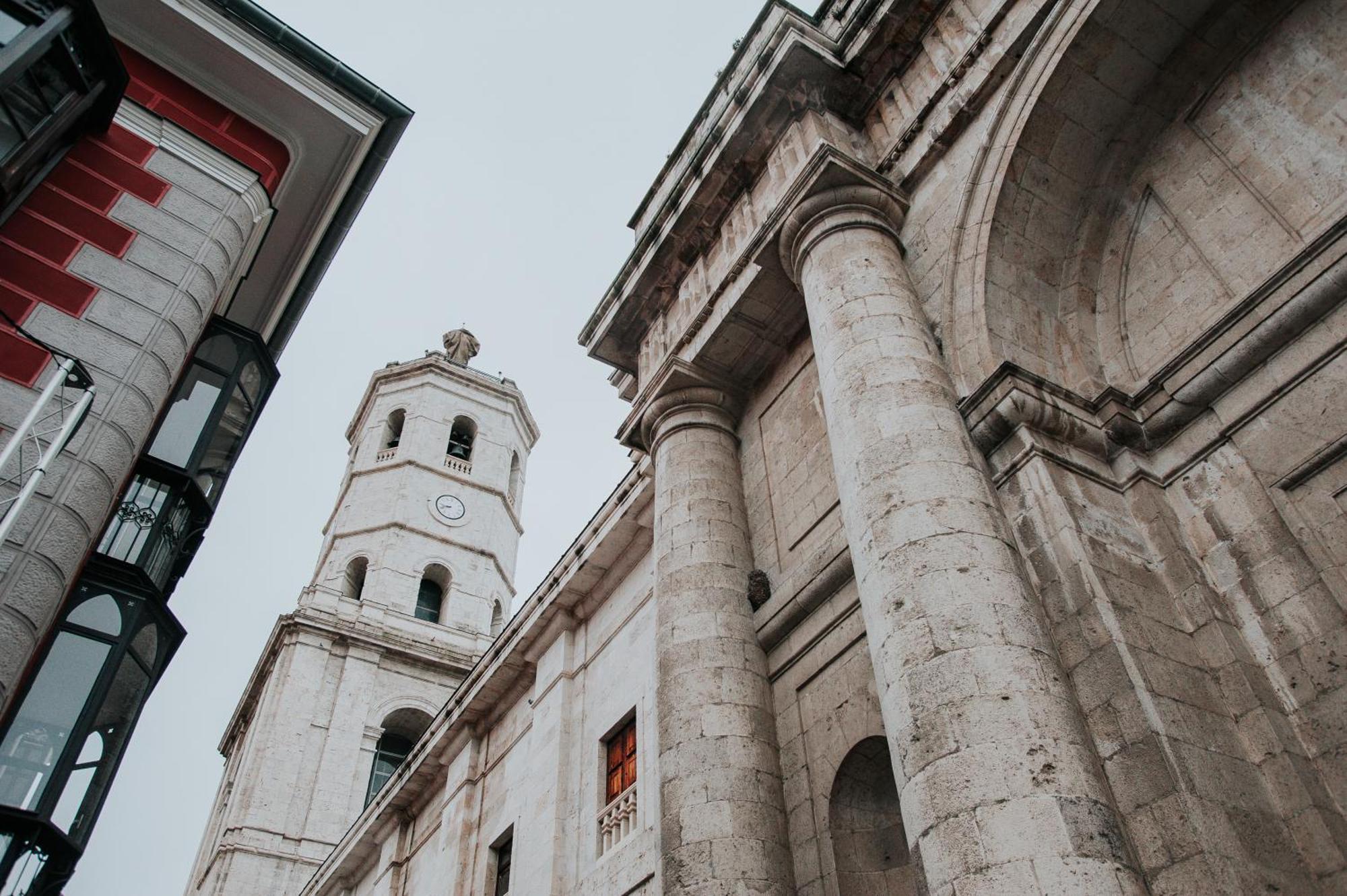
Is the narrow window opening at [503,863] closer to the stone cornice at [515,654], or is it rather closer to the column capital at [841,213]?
the stone cornice at [515,654]

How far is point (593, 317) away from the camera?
48.1 feet

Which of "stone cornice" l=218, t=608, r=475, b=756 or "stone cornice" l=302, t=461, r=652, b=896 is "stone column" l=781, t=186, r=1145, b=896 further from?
"stone cornice" l=218, t=608, r=475, b=756

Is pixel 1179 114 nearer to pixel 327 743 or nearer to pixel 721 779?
pixel 721 779

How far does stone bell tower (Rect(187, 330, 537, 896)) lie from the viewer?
28.8 meters

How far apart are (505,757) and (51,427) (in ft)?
32.4

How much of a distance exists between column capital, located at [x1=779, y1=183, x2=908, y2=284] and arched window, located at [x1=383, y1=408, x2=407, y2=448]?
3275cm

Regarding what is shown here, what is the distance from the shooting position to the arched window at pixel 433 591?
36938mm

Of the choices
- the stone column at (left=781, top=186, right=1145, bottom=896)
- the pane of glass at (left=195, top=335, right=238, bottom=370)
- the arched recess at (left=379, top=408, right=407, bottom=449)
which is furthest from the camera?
the arched recess at (left=379, top=408, right=407, bottom=449)

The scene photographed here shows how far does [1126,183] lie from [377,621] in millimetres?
29661

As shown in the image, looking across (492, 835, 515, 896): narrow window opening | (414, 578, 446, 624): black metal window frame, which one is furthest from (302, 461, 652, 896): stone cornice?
(414, 578, 446, 624): black metal window frame

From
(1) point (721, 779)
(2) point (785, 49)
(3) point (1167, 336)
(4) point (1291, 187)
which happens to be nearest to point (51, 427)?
(1) point (721, 779)

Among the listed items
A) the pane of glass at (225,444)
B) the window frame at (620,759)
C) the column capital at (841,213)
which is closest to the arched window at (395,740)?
the window frame at (620,759)

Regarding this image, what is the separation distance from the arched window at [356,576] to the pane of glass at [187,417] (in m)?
24.2

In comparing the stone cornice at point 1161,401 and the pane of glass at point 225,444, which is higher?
the pane of glass at point 225,444
